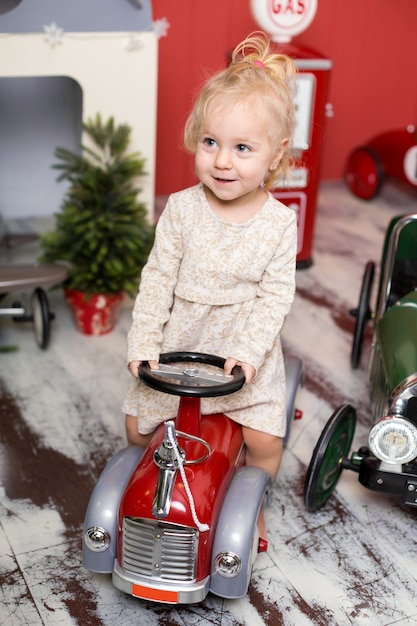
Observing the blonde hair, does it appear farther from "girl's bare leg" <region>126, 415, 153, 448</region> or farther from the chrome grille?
the chrome grille

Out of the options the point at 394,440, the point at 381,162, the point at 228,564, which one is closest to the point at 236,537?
the point at 228,564

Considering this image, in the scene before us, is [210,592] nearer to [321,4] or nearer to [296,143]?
[296,143]

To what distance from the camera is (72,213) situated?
2664 millimetres

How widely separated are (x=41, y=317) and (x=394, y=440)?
1.30 meters

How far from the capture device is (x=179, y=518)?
1604mm

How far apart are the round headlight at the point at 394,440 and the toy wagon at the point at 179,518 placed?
0.27 metres

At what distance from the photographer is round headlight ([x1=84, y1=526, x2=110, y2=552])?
1661mm

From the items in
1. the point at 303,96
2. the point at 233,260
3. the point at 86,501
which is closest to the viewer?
the point at 233,260

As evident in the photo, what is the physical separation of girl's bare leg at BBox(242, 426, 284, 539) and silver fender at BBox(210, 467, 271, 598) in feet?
0.68

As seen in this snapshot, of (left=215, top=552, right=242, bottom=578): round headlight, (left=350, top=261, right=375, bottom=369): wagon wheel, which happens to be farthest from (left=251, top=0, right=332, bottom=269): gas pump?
(left=215, top=552, right=242, bottom=578): round headlight

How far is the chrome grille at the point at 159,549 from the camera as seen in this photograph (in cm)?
162

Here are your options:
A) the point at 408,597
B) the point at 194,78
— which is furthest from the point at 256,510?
the point at 194,78

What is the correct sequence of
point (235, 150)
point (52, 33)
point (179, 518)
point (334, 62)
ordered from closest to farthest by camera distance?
1. point (179, 518)
2. point (235, 150)
3. point (52, 33)
4. point (334, 62)

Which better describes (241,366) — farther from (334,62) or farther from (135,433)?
(334,62)
